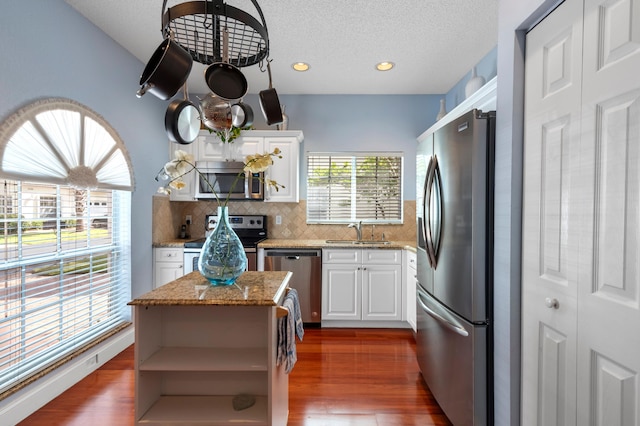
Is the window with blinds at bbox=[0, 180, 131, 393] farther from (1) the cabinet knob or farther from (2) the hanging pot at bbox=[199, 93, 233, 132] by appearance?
(1) the cabinet knob

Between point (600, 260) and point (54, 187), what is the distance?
305cm

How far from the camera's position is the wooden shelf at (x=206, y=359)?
1364 mm

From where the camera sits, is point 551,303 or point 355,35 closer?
point 551,303

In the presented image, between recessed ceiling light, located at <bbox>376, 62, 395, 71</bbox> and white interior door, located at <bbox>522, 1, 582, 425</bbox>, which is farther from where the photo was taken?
recessed ceiling light, located at <bbox>376, 62, 395, 71</bbox>

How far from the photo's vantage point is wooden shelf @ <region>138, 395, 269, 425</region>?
1.37 metres

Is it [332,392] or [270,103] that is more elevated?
[270,103]

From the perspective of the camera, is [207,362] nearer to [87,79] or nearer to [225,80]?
[225,80]

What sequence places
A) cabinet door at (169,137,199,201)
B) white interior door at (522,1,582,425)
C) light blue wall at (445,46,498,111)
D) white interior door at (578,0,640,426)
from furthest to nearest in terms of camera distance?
cabinet door at (169,137,199,201), light blue wall at (445,46,498,111), white interior door at (522,1,582,425), white interior door at (578,0,640,426)

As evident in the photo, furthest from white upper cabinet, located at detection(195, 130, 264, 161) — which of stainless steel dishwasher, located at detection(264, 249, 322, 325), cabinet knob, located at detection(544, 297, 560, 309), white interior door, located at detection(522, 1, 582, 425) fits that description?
cabinet knob, located at detection(544, 297, 560, 309)

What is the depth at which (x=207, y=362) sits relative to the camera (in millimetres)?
1405

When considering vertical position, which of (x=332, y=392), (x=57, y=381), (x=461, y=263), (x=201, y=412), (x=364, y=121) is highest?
(x=364, y=121)

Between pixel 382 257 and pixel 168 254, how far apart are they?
228 cm

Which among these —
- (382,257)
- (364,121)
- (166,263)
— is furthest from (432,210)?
(166,263)

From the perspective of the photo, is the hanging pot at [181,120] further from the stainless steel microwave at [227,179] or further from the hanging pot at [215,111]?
the stainless steel microwave at [227,179]
